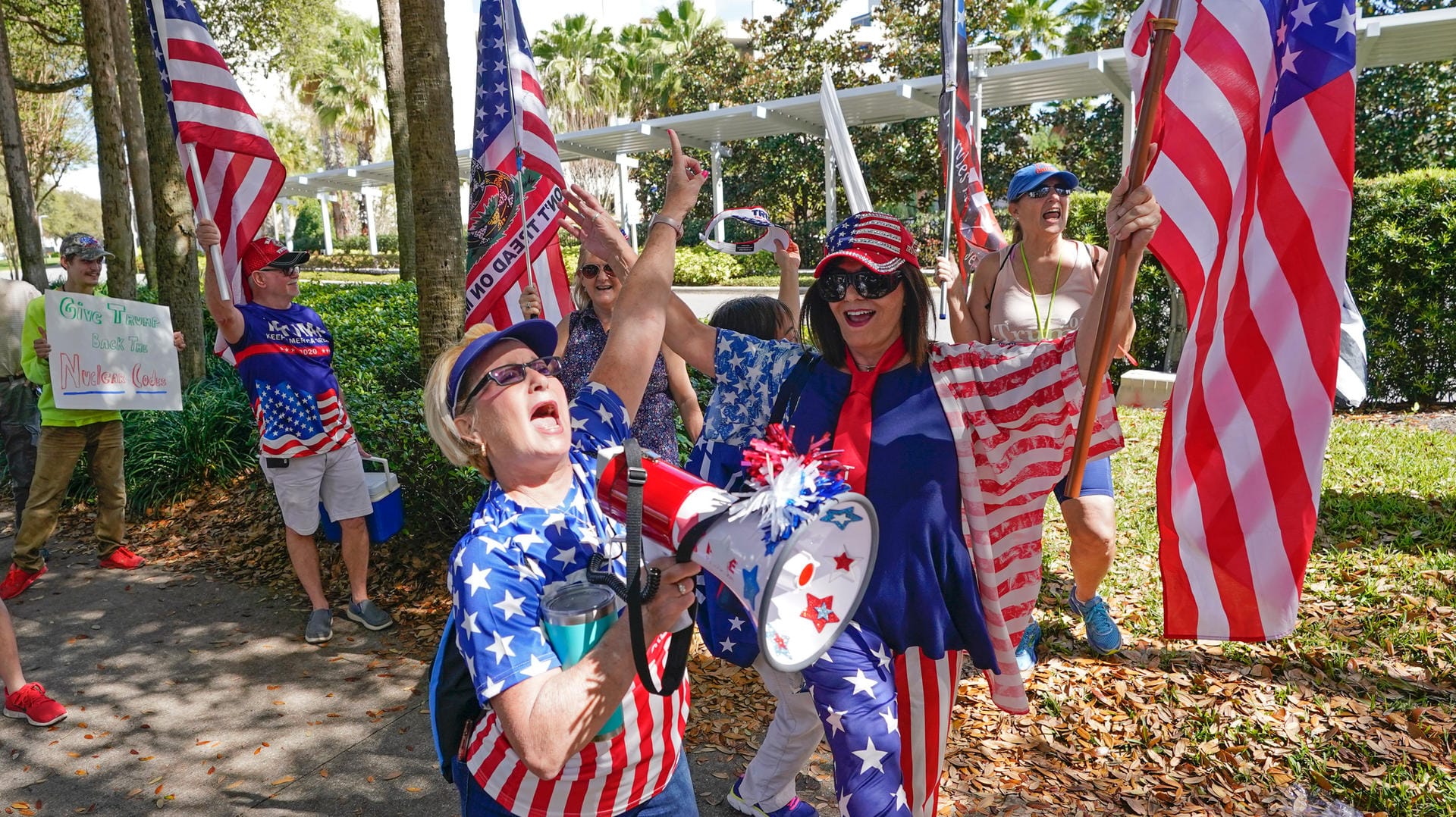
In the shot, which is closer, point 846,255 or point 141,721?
point 846,255

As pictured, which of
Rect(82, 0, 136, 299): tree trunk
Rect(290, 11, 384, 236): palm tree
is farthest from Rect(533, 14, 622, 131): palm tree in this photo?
Rect(82, 0, 136, 299): tree trunk

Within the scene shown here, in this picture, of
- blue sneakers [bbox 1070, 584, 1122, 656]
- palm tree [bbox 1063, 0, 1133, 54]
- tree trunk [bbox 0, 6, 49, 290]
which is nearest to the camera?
blue sneakers [bbox 1070, 584, 1122, 656]

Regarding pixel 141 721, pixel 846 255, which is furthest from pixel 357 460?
pixel 846 255

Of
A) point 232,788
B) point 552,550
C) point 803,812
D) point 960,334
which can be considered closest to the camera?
point 552,550

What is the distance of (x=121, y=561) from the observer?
20.8 ft

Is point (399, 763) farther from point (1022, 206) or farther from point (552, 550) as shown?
point (1022, 206)

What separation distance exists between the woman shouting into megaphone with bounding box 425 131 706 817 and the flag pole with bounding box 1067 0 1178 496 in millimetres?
1224

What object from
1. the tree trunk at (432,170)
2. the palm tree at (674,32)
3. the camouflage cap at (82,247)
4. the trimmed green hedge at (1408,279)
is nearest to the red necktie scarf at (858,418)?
the tree trunk at (432,170)

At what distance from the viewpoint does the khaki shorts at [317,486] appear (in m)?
4.91

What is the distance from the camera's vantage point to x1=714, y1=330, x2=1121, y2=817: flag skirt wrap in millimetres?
2521

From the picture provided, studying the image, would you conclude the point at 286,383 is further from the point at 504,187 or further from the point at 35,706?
the point at 35,706

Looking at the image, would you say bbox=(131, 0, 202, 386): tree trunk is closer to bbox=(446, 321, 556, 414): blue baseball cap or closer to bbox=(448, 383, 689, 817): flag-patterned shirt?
bbox=(446, 321, 556, 414): blue baseball cap

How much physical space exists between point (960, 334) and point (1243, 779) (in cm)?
216

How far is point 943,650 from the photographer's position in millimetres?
2578
